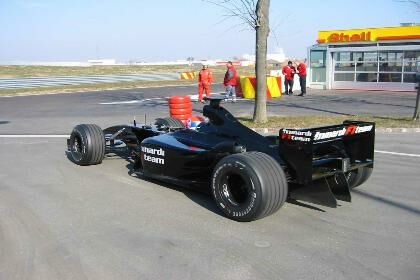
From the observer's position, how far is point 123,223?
15.2ft

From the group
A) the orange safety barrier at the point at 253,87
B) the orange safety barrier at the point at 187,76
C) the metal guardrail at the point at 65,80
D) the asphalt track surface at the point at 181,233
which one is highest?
the orange safety barrier at the point at 187,76

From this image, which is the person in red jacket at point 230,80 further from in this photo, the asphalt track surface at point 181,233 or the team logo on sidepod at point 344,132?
the team logo on sidepod at point 344,132

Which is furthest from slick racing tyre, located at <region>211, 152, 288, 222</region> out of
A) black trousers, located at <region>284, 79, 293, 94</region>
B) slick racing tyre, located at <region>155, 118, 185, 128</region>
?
black trousers, located at <region>284, 79, 293, 94</region>

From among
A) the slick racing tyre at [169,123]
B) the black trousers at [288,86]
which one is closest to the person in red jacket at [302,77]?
the black trousers at [288,86]

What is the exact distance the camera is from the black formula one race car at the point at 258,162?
4441mm

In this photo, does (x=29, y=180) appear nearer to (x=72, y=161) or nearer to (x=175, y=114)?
(x=72, y=161)

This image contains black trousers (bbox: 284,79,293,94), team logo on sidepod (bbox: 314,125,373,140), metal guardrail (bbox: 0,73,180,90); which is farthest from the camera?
metal guardrail (bbox: 0,73,180,90)

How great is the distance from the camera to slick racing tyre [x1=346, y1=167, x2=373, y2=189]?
539cm

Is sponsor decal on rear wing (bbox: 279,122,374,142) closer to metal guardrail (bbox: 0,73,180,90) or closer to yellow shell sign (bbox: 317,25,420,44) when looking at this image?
yellow shell sign (bbox: 317,25,420,44)

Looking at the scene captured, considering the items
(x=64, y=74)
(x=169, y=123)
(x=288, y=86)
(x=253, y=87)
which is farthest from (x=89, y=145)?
(x=64, y=74)

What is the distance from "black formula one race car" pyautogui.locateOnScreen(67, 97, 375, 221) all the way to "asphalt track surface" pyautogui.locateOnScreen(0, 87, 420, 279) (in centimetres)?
21

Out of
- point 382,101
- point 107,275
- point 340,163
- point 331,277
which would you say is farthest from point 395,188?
point 382,101

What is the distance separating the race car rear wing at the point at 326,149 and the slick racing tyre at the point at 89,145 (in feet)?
11.4

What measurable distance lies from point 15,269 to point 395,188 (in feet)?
14.9
